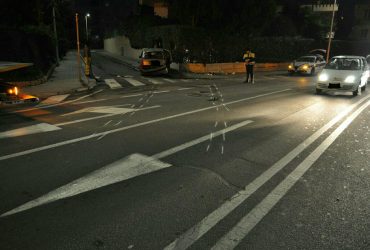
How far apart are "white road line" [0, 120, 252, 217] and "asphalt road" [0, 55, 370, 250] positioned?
17mm

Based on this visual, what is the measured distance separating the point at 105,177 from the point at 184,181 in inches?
48.7

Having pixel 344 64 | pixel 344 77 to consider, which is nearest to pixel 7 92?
pixel 344 77

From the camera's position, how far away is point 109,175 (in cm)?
534

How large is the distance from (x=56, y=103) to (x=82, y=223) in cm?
975

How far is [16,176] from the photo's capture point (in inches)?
207

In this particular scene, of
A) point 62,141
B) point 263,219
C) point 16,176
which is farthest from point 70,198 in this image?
point 62,141

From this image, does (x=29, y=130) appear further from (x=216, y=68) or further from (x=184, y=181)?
(x=216, y=68)

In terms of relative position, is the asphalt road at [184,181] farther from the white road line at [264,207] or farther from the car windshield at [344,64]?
the car windshield at [344,64]

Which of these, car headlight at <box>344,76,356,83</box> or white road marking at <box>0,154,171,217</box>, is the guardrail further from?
white road marking at <box>0,154,171,217</box>

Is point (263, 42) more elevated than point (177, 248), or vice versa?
point (263, 42)

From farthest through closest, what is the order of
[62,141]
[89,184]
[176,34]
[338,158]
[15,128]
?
[176,34] < [15,128] < [62,141] < [338,158] < [89,184]

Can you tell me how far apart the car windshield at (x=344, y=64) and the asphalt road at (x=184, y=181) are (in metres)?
6.31

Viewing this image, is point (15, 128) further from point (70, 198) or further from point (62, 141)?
point (70, 198)

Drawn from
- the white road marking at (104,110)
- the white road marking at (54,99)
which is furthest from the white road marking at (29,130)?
→ the white road marking at (54,99)
